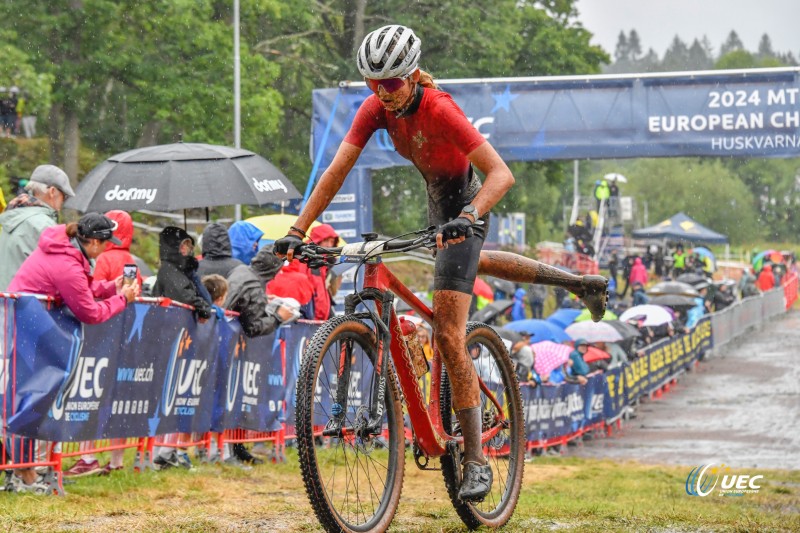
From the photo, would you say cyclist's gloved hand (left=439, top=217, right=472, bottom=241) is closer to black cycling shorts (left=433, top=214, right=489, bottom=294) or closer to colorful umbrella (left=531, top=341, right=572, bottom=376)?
black cycling shorts (left=433, top=214, right=489, bottom=294)

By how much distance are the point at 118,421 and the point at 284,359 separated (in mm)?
2695

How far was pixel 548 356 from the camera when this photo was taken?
59.4 ft

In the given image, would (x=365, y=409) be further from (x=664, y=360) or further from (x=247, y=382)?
(x=664, y=360)

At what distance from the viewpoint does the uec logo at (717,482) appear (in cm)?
1127

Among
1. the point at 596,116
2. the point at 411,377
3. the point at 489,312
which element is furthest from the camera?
the point at 489,312

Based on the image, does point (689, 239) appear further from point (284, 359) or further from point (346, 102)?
point (284, 359)

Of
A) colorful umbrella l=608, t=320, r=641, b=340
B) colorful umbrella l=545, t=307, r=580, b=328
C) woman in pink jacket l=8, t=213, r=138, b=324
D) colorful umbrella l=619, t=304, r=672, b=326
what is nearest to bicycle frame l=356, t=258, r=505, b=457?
woman in pink jacket l=8, t=213, r=138, b=324

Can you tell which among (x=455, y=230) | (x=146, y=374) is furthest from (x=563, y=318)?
(x=455, y=230)

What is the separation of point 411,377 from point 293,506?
173 cm

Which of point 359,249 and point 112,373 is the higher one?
point 359,249

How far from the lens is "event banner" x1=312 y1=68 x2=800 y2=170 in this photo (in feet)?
62.6

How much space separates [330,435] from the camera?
223 inches

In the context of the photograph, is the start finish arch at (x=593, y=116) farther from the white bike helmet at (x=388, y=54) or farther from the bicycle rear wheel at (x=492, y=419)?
the white bike helmet at (x=388, y=54)

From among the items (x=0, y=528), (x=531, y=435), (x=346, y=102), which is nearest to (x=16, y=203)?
(x=0, y=528)
